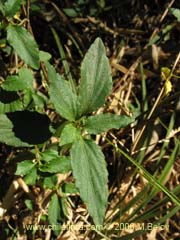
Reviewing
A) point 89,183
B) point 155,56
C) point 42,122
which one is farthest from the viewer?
point 155,56

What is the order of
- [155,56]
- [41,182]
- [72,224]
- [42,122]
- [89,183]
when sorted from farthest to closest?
[155,56] < [72,224] < [41,182] < [42,122] < [89,183]

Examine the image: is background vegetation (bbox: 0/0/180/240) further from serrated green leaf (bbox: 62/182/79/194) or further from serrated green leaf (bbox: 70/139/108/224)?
serrated green leaf (bbox: 70/139/108/224)

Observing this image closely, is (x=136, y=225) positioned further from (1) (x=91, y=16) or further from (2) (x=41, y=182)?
(1) (x=91, y=16)

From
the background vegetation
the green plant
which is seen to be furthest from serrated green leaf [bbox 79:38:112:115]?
the background vegetation

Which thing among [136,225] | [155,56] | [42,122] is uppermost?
[42,122]

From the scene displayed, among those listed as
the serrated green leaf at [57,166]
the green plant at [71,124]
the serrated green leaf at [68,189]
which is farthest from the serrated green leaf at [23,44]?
the serrated green leaf at [68,189]

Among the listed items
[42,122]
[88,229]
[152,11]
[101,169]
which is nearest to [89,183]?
[101,169]

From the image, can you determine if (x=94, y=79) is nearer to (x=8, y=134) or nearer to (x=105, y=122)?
(x=105, y=122)

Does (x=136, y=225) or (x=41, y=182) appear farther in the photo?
(x=136, y=225)
